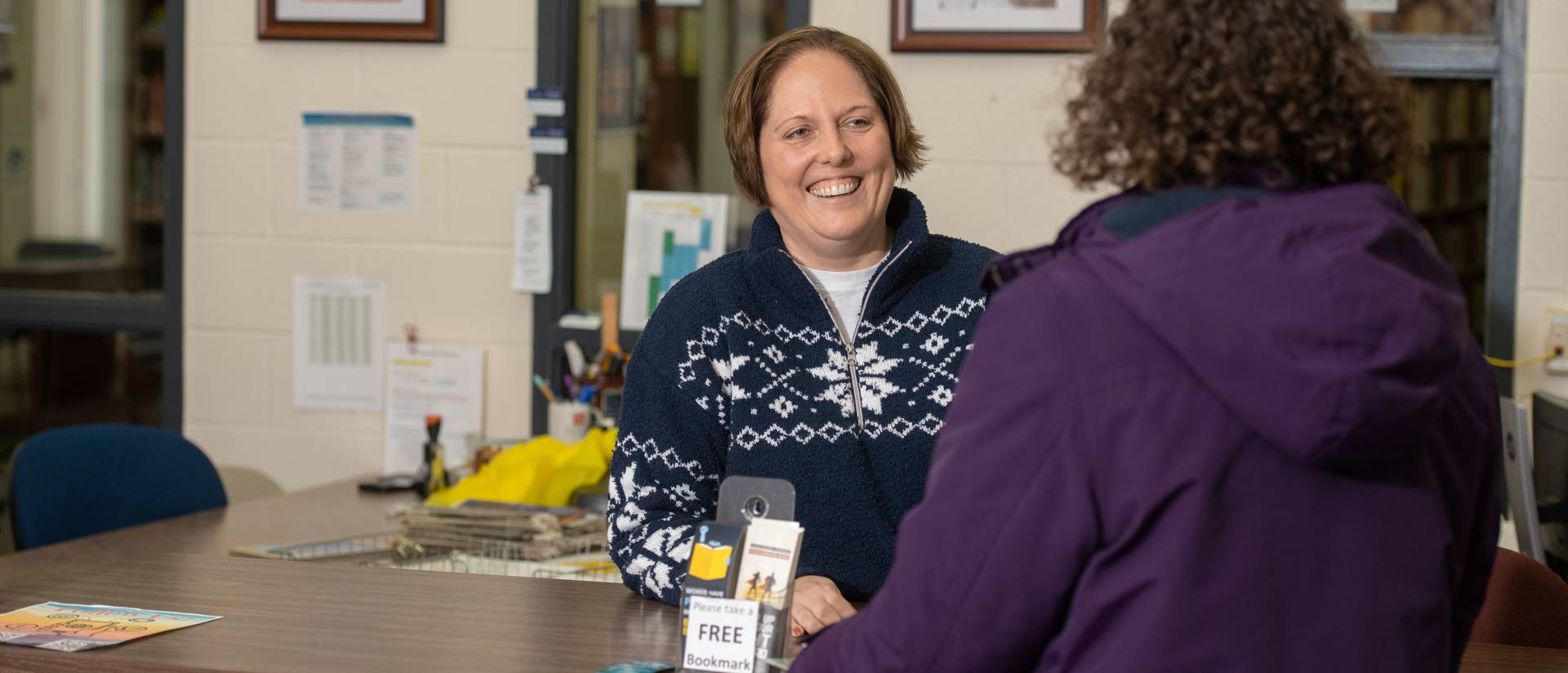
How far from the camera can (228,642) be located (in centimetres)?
147

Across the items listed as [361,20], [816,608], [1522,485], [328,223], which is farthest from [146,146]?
[1522,485]

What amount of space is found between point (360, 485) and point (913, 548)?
7.91 feet

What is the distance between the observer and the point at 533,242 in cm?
347

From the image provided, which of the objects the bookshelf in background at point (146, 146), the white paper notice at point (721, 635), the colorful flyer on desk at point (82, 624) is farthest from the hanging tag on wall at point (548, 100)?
the white paper notice at point (721, 635)

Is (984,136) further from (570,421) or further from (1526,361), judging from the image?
(1526,361)

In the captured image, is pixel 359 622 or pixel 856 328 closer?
pixel 359 622

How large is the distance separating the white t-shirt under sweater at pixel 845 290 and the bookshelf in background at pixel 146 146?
8.08 ft

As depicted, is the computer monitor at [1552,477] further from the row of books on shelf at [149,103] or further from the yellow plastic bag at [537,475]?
the row of books on shelf at [149,103]

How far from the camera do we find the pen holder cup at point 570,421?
3143mm

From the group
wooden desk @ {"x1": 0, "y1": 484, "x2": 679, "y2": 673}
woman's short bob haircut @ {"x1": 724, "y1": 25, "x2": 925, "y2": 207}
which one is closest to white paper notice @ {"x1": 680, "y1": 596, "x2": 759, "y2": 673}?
wooden desk @ {"x1": 0, "y1": 484, "x2": 679, "y2": 673}

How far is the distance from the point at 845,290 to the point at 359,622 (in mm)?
720

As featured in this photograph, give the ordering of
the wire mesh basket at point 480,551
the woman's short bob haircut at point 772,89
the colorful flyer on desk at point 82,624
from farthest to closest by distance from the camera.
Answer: the wire mesh basket at point 480,551
the woman's short bob haircut at point 772,89
the colorful flyer on desk at point 82,624

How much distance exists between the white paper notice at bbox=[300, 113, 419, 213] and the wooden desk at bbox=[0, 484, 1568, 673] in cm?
177

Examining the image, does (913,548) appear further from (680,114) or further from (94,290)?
(94,290)
